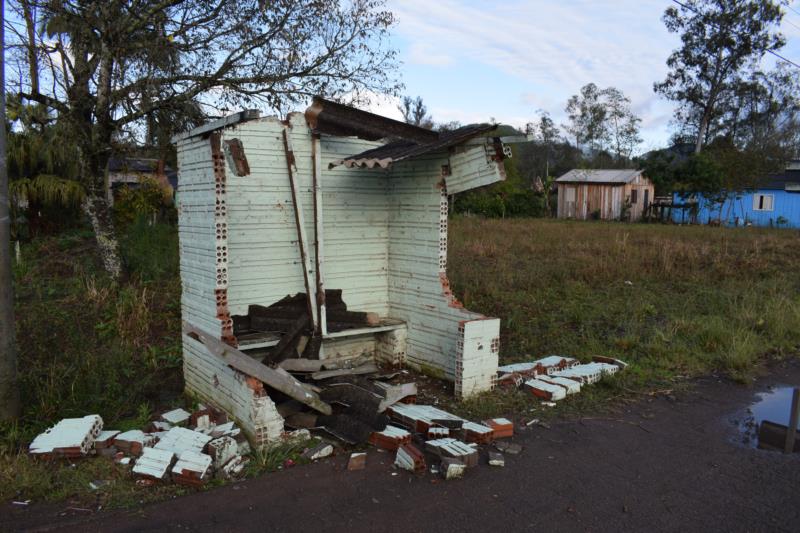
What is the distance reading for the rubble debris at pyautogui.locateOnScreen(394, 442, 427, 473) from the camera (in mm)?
4348

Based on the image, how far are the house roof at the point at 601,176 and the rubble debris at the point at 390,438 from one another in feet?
108

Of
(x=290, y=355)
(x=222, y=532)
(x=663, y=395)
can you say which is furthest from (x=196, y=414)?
(x=663, y=395)

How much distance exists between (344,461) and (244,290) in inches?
89.1

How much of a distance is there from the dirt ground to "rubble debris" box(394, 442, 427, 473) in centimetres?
7

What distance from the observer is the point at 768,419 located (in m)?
5.65

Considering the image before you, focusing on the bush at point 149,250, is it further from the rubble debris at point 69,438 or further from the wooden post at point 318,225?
the rubble debris at point 69,438

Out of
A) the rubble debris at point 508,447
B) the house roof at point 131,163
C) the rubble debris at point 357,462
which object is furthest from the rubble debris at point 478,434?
the house roof at point 131,163

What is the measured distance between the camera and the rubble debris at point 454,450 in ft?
14.5

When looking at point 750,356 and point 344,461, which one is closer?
point 344,461

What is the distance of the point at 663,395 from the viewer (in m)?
6.23

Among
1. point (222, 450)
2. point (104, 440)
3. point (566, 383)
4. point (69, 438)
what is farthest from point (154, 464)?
point (566, 383)

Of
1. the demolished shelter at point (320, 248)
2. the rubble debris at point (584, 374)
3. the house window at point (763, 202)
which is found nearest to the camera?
the demolished shelter at point (320, 248)

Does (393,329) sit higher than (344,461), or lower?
higher

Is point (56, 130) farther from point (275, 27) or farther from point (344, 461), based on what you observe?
point (344, 461)
